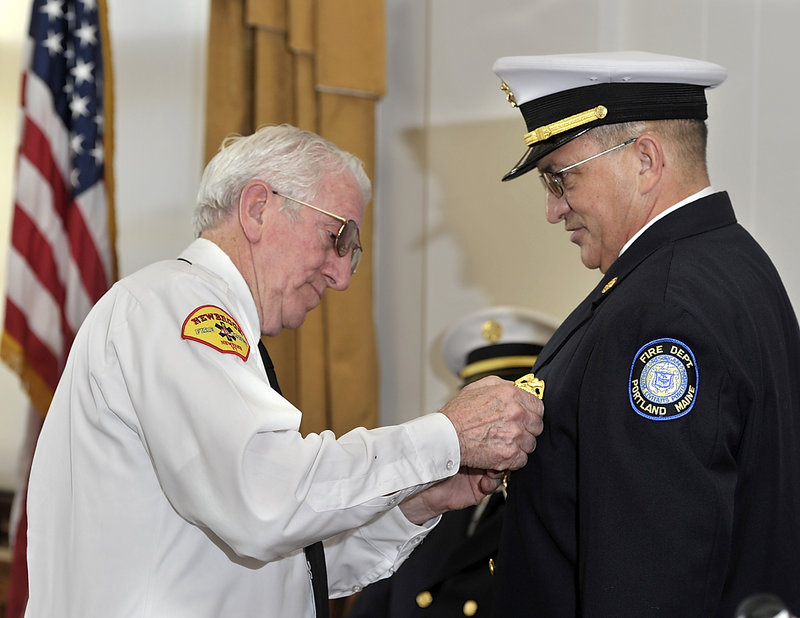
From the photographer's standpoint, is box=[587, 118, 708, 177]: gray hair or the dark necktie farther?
the dark necktie

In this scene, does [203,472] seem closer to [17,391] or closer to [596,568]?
[596,568]

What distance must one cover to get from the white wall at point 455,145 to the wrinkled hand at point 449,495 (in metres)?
1.15

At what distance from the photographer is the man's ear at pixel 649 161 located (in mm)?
1594

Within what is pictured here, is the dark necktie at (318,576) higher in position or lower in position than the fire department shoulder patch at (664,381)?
lower

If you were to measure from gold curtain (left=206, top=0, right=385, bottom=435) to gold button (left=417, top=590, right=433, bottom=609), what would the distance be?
3.29 ft

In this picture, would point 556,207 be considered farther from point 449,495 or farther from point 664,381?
point 449,495

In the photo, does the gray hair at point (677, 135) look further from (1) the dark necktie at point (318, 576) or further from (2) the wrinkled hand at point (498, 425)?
(1) the dark necktie at point (318, 576)

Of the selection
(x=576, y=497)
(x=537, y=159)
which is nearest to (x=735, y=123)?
(x=537, y=159)

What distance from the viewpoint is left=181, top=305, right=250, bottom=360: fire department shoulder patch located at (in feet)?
4.95

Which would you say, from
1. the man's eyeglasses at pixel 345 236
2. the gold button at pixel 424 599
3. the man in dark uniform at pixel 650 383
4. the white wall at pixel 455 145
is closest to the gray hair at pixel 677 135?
the man in dark uniform at pixel 650 383

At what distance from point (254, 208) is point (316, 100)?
173 cm

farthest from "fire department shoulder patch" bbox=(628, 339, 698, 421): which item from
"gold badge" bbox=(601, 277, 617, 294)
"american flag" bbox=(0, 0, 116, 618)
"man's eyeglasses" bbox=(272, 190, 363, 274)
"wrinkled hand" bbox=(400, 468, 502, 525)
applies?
"american flag" bbox=(0, 0, 116, 618)

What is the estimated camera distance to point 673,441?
1357 mm

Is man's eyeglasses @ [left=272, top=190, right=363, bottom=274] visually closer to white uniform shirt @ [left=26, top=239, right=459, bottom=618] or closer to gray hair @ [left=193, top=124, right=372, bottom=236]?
gray hair @ [left=193, top=124, right=372, bottom=236]
